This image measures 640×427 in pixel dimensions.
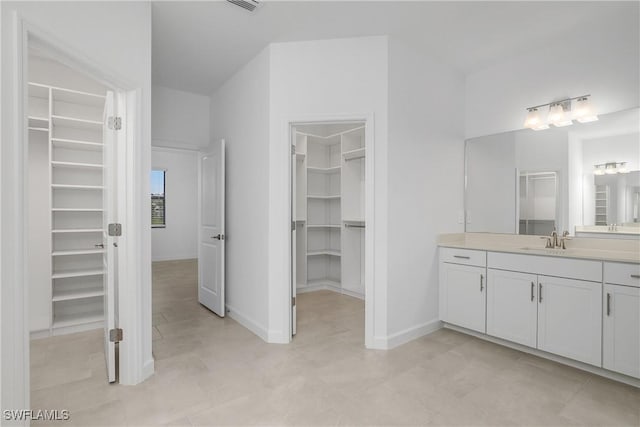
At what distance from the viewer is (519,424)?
191cm

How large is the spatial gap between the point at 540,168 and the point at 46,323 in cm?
502

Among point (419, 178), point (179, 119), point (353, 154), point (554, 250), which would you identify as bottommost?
point (554, 250)

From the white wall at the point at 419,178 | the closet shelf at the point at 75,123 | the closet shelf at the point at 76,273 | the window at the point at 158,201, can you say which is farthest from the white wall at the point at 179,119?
the window at the point at 158,201

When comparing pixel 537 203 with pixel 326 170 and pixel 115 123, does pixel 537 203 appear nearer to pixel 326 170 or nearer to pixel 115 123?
pixel 326 170

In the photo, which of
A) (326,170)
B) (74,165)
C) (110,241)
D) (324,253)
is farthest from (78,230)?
(326,170)

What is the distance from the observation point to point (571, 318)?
2.56 meters

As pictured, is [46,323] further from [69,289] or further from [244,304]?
[244,304]

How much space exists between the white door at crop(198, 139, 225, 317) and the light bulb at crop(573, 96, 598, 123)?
3.51m

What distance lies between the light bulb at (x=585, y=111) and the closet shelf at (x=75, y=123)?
14.6 ft

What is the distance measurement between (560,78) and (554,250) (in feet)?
5.23

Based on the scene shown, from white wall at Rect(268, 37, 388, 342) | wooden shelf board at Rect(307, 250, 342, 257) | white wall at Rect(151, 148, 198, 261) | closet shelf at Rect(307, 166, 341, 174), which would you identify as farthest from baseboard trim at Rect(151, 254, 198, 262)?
white wall at Rect(268, 37, 388, 342)

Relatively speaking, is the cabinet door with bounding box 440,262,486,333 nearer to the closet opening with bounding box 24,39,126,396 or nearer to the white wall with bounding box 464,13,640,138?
the white wall with bounding box 464,13,640,138

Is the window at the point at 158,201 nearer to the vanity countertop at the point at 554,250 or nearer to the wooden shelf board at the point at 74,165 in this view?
the wooden shelf board at the point at 74,165

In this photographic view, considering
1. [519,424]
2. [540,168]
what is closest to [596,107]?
[540,168]
